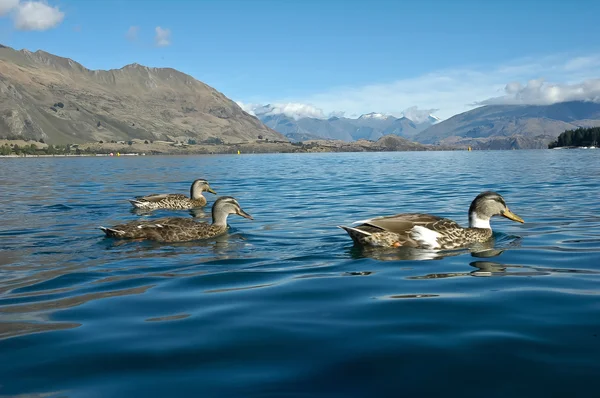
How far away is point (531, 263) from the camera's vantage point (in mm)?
11500

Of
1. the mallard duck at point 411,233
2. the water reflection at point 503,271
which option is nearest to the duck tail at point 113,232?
the mallard duck at point 411,233

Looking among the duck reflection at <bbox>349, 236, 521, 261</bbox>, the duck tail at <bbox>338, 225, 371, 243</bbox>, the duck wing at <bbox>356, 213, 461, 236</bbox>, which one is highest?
the duck wing at <bbox>356, 213, 461, 236</bbox>

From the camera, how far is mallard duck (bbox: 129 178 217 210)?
960 inches

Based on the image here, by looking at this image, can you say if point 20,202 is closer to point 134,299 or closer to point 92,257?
point 92,257

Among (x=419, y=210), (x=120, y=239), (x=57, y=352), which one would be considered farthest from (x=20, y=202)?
(x=57, y=352)

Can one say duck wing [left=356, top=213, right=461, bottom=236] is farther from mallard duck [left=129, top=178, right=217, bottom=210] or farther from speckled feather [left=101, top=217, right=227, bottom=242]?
mallard duck [left=129, top=178, right=217, bottom=210]

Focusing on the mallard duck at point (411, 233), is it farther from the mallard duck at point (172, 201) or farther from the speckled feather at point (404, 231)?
the mallard duck at point (172, 201)

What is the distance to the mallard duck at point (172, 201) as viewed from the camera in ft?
80.0

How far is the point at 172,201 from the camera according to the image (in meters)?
25.4

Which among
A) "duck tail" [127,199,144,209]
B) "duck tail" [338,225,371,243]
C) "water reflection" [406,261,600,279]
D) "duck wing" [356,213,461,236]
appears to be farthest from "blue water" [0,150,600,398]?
"duck tail" [127,199,144,209]

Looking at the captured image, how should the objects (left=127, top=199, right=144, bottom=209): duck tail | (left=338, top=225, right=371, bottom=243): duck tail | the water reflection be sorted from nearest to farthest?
1. the water reflection
2. (left=338, top=225, right=371, bottom=243): duck tail
3. (left=127, top=199, right=144, bottom=209): duck tail

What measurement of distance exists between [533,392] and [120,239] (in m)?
13.0

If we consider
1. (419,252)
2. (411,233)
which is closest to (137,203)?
(411,233)

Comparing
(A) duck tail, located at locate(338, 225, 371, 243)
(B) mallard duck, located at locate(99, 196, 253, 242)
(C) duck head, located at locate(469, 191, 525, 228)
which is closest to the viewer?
(A) duck tail, located at locate(338, 225, 371, 243)
